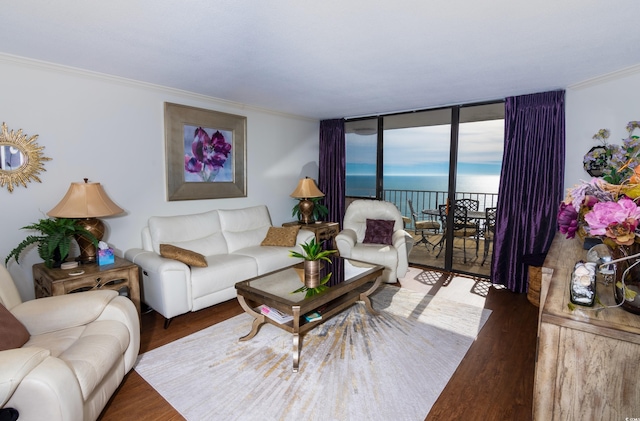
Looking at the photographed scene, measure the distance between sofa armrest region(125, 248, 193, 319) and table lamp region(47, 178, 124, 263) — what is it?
17.9 inches

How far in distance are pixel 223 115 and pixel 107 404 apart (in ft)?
10.9

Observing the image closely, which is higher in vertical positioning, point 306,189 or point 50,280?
point 306,189

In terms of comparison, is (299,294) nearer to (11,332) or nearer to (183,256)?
(183,256)

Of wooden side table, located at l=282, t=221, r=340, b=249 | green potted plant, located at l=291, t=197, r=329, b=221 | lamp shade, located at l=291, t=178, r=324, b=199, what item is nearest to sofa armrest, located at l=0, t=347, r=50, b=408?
wooden side table, located at l=282, t=221, r=340, b=249

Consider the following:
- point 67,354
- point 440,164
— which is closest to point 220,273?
point 67,354

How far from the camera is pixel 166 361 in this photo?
7.83 feet

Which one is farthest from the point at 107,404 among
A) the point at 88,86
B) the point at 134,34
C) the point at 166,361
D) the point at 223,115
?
the point at 223,115

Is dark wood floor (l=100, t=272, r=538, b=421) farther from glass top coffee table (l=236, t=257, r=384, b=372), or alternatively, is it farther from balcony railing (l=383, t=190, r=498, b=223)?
balcony railing (l=383, t=190, r=498, b=223)

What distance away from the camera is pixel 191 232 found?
12.2ft

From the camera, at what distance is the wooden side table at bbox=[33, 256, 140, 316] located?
8.13 feet

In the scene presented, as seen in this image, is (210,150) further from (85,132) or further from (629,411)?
(629,411)

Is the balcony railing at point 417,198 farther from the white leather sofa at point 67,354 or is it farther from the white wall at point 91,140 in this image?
the white leather sofa at point 67,354

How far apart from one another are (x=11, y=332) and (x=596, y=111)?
4.92 meters

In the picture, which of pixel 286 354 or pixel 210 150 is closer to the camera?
pixel 286 354
